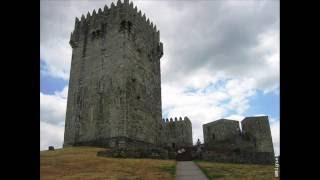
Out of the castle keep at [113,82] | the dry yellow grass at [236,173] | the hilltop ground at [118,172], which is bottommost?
the dry yellow grass at [236,173]

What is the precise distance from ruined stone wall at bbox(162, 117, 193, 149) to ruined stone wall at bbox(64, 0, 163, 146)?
47.8 ft

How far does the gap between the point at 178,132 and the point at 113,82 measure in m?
24.2

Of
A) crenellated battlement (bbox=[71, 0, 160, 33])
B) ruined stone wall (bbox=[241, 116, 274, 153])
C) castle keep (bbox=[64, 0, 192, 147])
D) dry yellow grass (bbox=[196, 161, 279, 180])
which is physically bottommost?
dry yellow grass (bbox=[196, 161, 279, 180])

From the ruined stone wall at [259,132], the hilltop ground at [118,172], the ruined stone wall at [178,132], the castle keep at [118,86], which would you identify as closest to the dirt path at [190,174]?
the hilltop ground at [118,172]

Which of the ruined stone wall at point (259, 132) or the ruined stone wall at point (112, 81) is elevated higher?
the ruined stone wall at point (112, 81)

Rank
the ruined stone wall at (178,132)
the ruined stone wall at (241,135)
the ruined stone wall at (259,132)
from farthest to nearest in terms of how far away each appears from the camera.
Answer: the ruined stone wall at (178,132)
the ruined stone wall at (259,132)
the ruined stone wall at (241,135)

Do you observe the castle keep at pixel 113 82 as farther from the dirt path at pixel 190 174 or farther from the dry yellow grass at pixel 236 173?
the dry yellow grass at pixel 236 173

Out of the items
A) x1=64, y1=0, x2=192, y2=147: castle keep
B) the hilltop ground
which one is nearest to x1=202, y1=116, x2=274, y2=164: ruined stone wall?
x1=64, y1=0, x2=192, y2=147: castle keep

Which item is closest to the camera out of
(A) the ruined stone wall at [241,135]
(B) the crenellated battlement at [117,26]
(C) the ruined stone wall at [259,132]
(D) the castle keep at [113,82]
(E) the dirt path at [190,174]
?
(E) the dirt path at [190,174]

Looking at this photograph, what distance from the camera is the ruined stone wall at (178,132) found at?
6009 cm

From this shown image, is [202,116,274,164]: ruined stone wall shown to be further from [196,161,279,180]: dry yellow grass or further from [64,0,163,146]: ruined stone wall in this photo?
[196,161,279,180]: dry yellow grass

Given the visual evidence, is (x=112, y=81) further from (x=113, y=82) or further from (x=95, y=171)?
(x=95, y=171)

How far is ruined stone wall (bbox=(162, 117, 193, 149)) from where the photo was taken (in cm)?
6009
